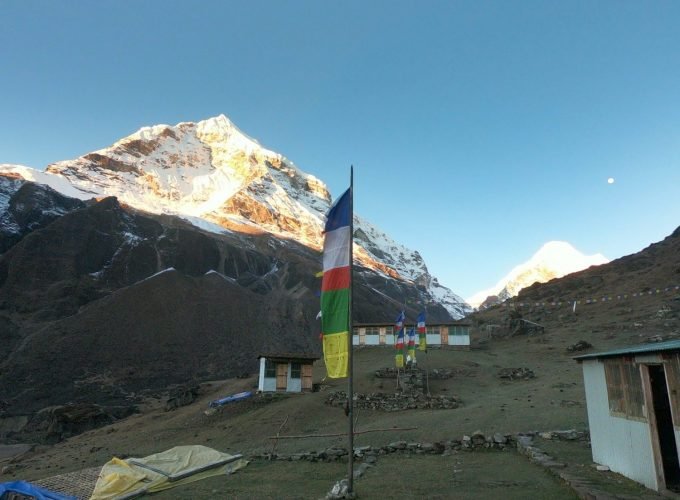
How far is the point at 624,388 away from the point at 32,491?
18.1 meters

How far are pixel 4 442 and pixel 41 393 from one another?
14.9 m

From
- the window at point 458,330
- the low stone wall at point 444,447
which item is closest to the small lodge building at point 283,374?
the low stone wall at point 444,447

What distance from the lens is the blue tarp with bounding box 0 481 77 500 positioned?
14453 mm

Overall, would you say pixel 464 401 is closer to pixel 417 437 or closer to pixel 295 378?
pixel 417 437

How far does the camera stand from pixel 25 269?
91438mm

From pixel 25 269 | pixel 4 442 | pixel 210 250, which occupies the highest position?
pixel 210 250

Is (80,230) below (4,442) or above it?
above

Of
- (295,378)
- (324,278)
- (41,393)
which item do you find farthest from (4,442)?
(324,278)

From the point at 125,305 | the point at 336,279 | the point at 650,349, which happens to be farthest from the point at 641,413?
the point at 125,305

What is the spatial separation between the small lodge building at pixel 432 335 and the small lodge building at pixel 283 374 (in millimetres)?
16456

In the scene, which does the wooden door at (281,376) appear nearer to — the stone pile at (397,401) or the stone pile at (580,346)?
the stone pile at (397,401)

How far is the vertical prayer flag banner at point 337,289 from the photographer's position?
468 inches

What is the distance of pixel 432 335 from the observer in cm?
5522

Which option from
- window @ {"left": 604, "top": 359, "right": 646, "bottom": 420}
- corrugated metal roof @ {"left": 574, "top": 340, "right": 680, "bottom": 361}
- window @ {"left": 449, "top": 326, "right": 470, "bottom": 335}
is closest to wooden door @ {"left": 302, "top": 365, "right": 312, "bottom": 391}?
window @ {"left": 449, "top": 326, "right": 470, "bottom": 335}
